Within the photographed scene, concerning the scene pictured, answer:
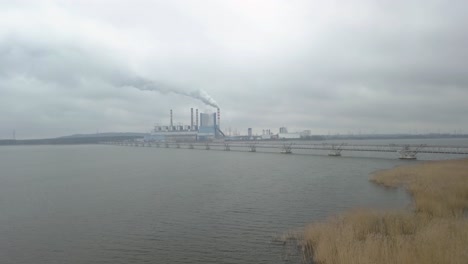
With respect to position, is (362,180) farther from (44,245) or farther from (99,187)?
(44,245)

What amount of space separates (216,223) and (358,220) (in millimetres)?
8673

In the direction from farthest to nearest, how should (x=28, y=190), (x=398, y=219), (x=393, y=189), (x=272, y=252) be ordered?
(x=28, y=190) < (x=393, y=189) < (x=398, y=219) < (x=272, y=252)

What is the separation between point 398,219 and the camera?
18.5 m

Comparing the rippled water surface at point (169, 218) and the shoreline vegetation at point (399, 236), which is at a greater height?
the shoreline vegetation at point (399, 236)

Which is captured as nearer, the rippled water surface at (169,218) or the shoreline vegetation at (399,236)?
the shoreline vegetation at (399,236)

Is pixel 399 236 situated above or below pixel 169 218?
above

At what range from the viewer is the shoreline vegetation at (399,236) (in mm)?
11750

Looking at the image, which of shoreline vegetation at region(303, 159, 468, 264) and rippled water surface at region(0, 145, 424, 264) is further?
rippled water surface at region(0, 145, 424, 264)

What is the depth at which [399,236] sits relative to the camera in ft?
49.4

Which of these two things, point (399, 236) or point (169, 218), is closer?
point (399, 236)

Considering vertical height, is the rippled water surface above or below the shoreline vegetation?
below

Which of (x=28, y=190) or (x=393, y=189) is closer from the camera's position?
(x=393, y=189)

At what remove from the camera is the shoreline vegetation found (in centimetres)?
1175

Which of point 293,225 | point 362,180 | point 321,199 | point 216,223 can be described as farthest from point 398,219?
point 362,180
